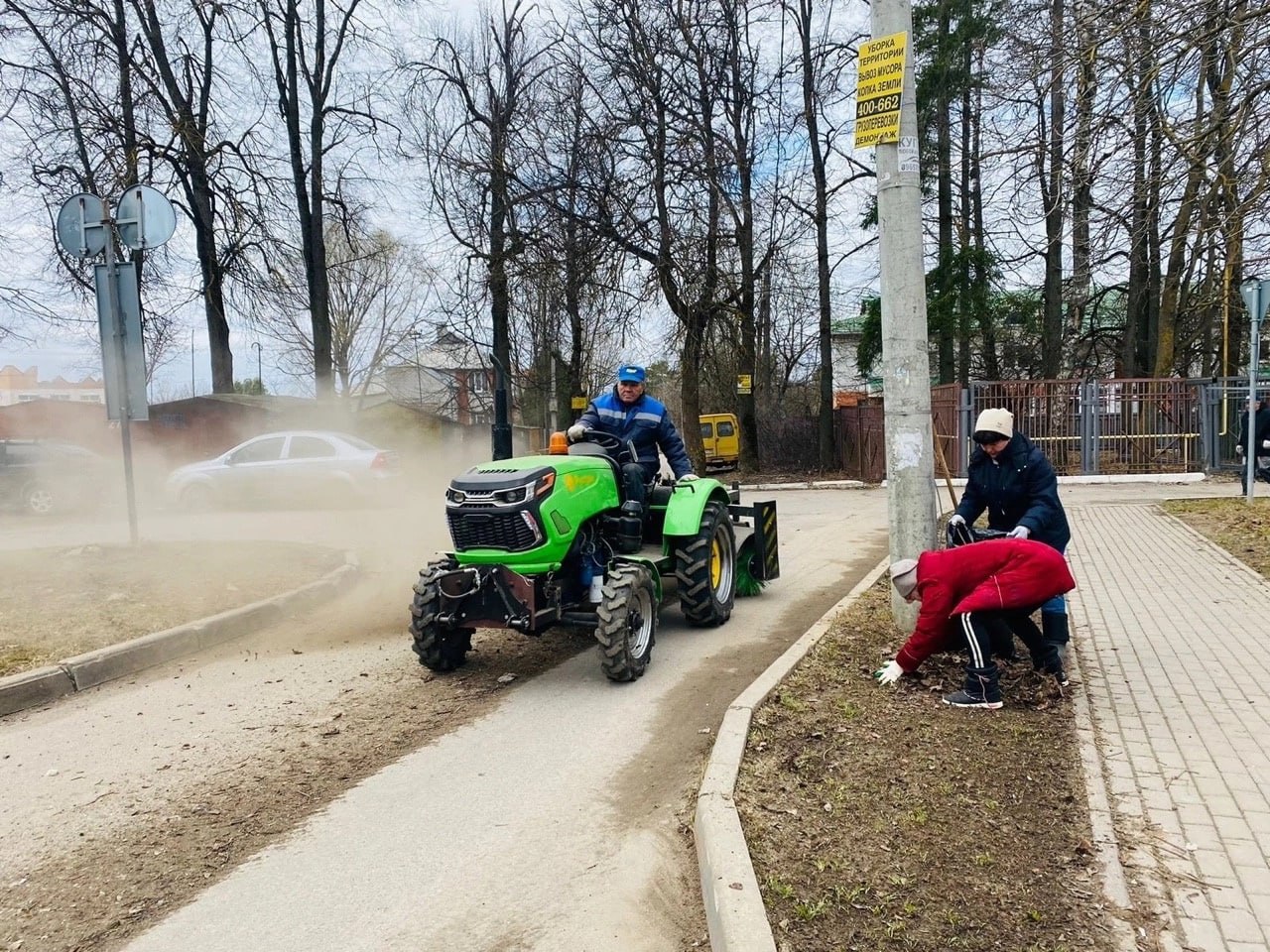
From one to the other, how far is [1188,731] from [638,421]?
4.20 metres

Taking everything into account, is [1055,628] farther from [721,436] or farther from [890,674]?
[721,436]

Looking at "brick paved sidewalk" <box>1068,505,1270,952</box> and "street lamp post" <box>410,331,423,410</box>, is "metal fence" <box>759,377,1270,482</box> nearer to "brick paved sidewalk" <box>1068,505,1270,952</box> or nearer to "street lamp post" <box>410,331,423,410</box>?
"brick paved sidewalk" <box>1068,505,1270,952</box>

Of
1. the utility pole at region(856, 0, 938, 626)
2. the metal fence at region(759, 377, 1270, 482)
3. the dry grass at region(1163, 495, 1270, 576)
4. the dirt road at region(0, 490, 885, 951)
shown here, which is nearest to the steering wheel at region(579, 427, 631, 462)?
the dirt road at region(0, 490, 885, 951)

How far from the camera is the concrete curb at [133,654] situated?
19.6ft

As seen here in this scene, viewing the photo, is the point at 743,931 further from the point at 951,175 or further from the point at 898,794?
the point at 951,175

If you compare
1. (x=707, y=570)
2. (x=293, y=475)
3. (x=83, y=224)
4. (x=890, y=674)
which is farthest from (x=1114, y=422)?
(x=83, y=224)

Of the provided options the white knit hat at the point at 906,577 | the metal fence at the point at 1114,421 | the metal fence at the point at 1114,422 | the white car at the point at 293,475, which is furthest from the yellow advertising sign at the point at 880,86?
the metal fence at the point at 1114,421

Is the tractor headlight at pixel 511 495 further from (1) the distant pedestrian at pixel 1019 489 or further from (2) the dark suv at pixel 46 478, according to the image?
(2) the dark suv at pixel 46 478

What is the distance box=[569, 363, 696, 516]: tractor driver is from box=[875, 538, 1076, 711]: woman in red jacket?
2.60 meters

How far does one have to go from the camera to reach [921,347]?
6.29 metres

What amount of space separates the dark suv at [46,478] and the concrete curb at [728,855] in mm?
16895

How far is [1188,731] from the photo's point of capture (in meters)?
4.84

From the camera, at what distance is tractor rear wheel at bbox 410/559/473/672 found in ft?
20.0

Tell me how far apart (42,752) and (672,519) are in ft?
14.0
